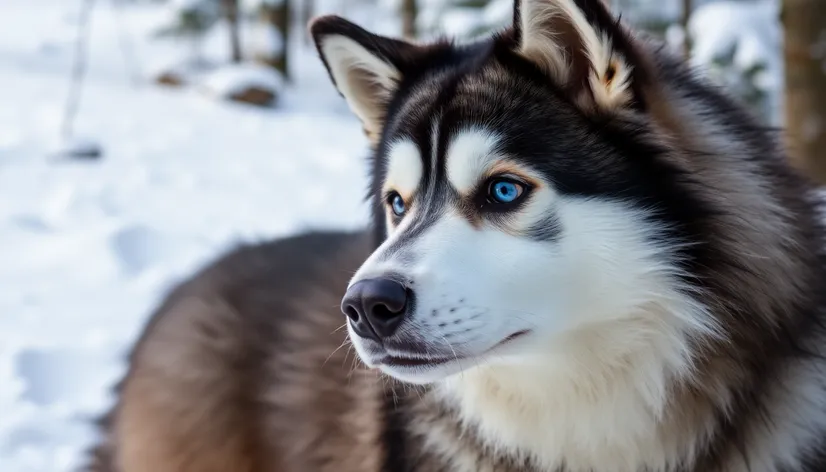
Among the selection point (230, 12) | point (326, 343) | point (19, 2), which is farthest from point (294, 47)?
point (326, 343)

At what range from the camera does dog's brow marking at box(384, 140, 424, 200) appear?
2092 mm

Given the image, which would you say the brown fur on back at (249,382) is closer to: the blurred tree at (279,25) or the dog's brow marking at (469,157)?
the dog's brow marking at (469,157)

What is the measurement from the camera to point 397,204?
223cm

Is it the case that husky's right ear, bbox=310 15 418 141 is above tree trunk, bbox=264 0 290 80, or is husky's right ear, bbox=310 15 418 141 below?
above

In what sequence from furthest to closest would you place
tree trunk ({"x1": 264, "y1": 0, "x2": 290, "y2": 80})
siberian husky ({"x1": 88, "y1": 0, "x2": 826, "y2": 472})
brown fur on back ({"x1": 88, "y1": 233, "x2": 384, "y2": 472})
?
1. tree trunk ({"x1": 264, "y1": 0, "x2": 290, "y2": 80})
2. brown fur on back ({"x1": 88, "y1": 233, "x2": 384, "y2": 472})
3. siberian husky ({"x1": 88, "y1": 0, "x2": 826, "y2": 472})

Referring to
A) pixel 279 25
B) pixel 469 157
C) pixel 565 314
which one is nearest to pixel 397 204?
pixel 469 157

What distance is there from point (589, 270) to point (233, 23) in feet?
50.8

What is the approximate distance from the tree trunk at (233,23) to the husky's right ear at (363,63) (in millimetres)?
14353

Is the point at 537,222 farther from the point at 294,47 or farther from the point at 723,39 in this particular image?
the point at 294,47

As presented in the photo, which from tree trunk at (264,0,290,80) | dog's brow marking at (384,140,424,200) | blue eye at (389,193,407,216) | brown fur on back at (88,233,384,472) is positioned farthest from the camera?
tree trunk at (264,0,290,80)

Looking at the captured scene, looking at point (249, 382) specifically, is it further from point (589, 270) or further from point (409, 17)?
point (409, 17)

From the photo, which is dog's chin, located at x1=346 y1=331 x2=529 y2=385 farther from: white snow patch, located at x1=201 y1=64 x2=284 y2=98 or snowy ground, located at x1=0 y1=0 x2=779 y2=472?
white snow patch, located at x1=201 y1=64 x2=284 y2=98

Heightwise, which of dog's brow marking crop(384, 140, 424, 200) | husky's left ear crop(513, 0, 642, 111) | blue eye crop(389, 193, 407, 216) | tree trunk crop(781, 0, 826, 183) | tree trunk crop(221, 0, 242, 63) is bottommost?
tree trunk crop(221, 0, 242, 63)

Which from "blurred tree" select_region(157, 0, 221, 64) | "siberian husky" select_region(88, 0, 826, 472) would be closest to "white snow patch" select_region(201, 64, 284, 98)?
"blurred tree" select_region(157, 0, 221, 64)
